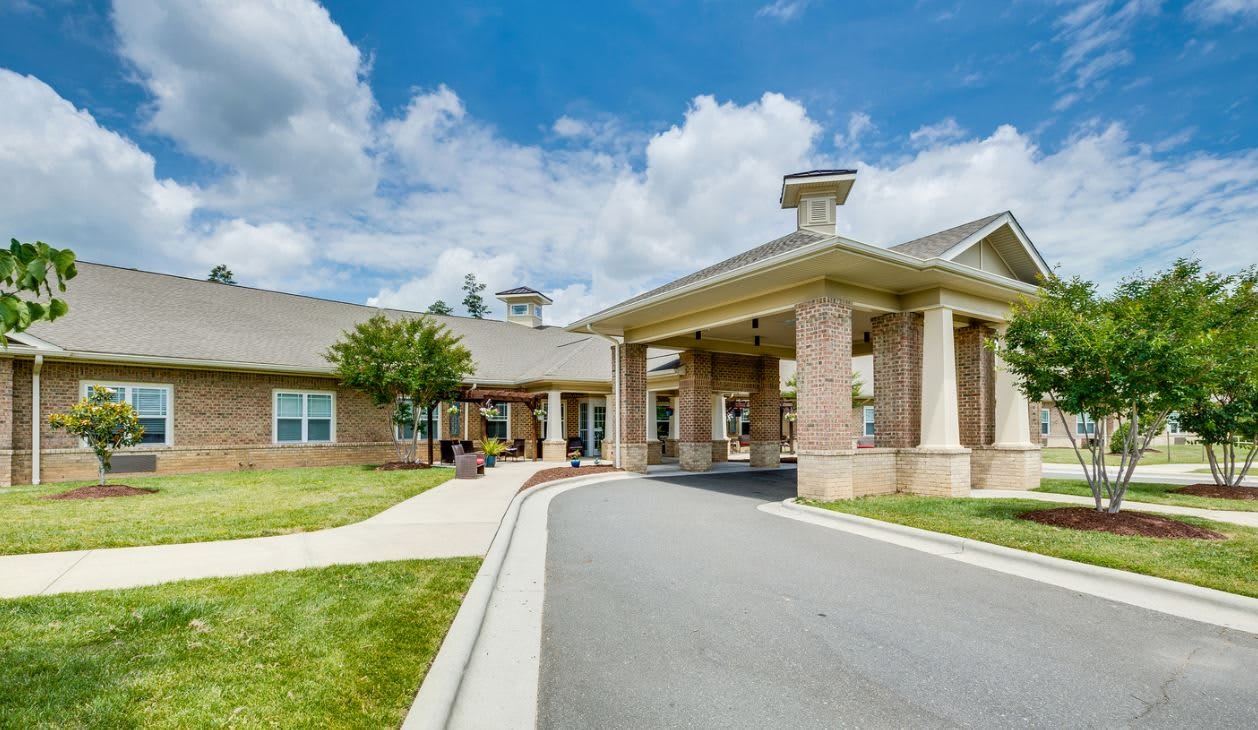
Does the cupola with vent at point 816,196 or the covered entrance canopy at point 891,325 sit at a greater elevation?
the cupola with vent at point 816,196

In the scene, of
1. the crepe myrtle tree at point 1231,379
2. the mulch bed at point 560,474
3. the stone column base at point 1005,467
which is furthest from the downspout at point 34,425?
the crepe myrtle tree at point 1231,379

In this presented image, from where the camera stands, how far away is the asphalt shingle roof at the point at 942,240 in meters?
11.5

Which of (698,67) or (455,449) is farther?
(455,449)

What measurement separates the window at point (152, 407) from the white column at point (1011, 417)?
2029 cm

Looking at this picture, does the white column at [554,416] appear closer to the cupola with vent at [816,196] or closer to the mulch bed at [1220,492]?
the cupola with vent at [816,196]

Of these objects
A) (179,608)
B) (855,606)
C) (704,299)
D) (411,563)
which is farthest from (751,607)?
(704,299)

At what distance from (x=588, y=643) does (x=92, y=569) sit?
542 cm

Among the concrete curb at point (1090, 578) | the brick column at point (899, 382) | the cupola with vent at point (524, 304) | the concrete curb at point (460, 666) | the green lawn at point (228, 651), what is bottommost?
the concrete curb at point (1090, 578)

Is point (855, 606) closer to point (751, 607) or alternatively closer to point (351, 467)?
point (751, 607)

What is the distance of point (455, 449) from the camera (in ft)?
54.2

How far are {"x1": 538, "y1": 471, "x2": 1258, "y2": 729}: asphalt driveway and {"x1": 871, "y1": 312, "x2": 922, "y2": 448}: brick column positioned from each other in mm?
5538

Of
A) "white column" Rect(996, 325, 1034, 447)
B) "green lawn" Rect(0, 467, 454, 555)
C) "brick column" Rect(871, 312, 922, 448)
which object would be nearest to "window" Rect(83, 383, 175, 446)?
"green lawn" Rect(0, 467, 454, 555)

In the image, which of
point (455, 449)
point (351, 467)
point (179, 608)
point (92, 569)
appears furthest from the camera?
point (351, 467)

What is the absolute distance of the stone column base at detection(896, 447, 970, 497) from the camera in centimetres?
1091
